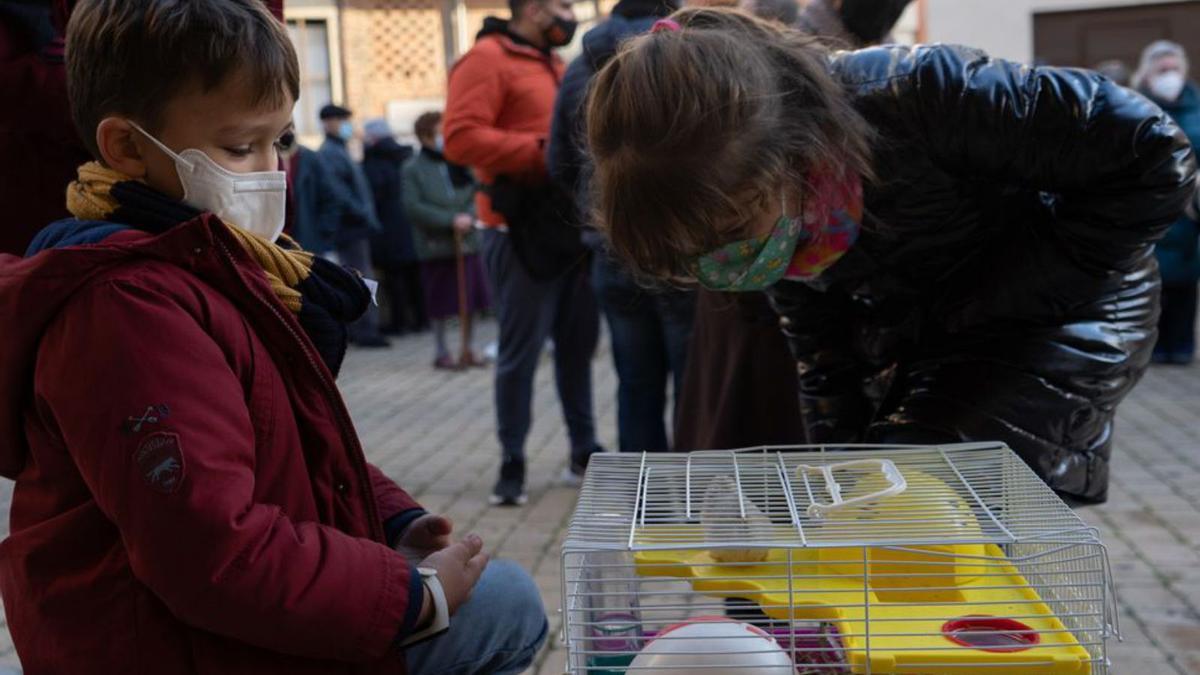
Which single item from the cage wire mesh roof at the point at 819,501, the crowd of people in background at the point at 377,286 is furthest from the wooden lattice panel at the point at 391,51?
the cage wire mesh roof at the point at 819,501

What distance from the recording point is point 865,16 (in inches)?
149

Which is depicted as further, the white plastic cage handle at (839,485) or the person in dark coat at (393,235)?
the person in dark coat at (393,235)

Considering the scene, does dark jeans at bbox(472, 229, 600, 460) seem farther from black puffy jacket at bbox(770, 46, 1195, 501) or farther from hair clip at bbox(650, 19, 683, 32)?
hair clip at bbox(650, 19, 683, 32)

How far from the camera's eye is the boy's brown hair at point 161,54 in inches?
65.3

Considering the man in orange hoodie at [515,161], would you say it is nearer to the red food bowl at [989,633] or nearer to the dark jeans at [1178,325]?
the red food bowl at [989,633]

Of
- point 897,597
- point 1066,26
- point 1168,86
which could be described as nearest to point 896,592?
point 897,597

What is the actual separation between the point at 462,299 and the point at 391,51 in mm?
9151

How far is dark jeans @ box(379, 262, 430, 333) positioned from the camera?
1141cm

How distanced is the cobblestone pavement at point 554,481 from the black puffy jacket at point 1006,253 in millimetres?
1162

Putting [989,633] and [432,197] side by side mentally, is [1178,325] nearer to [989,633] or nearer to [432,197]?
[432,197]

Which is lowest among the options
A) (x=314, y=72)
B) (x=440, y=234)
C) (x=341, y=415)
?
(x=440, y=234)

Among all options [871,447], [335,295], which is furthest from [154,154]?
[871,447]

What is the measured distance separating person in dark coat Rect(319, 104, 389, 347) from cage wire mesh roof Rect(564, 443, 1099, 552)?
26.0ft

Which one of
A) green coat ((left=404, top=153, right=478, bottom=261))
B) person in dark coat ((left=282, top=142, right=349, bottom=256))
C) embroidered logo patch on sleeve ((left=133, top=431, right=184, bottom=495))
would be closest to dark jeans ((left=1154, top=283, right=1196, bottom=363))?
green coat ((left=404, top=153, right=478, bottom=261))
